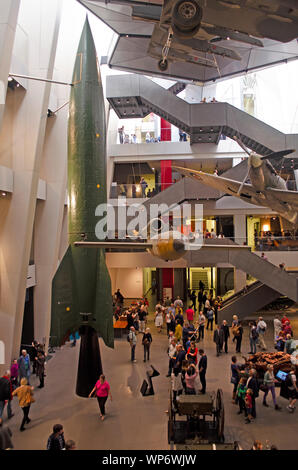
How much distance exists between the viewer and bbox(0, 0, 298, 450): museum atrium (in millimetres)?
8477

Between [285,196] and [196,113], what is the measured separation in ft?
28.0

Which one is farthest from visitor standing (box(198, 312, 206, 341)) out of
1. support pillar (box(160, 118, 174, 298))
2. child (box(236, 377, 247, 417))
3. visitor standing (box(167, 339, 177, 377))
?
support pillar (box(160, 118, 174, 298))

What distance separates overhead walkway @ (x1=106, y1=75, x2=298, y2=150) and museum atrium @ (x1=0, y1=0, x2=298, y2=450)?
7 cm

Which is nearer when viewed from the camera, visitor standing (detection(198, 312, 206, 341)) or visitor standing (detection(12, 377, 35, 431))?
visitor standing (detection(12, 377, 35, 431))

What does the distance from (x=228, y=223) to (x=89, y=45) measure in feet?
78.0

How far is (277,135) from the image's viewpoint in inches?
669

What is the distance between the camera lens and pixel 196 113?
58.6 feet

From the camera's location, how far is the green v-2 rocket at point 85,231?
9.52m

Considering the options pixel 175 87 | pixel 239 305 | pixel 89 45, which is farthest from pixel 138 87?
pixel 239 305

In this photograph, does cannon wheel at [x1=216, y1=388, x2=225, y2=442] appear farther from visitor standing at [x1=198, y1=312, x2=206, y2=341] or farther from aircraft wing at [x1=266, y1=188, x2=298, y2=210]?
visitor standing at [x1=198, y1=312, x2=206, y2=341]

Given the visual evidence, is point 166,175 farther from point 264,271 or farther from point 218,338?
point 218,338

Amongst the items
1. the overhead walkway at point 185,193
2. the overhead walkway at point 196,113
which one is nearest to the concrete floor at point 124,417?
the overhead walkway at point 185,193

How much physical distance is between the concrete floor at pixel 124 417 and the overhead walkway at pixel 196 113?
11.0m

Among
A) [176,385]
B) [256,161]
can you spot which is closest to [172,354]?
[176,385]
